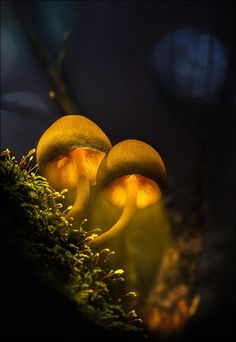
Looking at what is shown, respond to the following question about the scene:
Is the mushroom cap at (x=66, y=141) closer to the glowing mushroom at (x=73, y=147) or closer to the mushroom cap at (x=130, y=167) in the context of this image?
the glowing mushroom at (x=73, y=147)

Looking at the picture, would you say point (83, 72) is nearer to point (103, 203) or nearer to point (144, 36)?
point (144, 36)

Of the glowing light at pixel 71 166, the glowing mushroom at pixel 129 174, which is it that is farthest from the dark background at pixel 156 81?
the glowing mushroom at pixel 129 174

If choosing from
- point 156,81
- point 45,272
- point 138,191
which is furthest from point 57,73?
point 156,81

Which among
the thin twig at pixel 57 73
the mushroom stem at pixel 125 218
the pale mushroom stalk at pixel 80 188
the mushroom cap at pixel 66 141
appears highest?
the thin twig at pixel 57 73

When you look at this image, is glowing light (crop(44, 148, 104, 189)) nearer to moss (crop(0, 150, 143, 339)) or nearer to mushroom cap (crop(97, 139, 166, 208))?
mushroom cap (crop(97, 139, 166, 208))

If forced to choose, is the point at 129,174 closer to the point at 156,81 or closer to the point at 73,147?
the point at 73,147

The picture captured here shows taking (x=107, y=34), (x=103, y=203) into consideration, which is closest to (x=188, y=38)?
(x=107, y=34)
